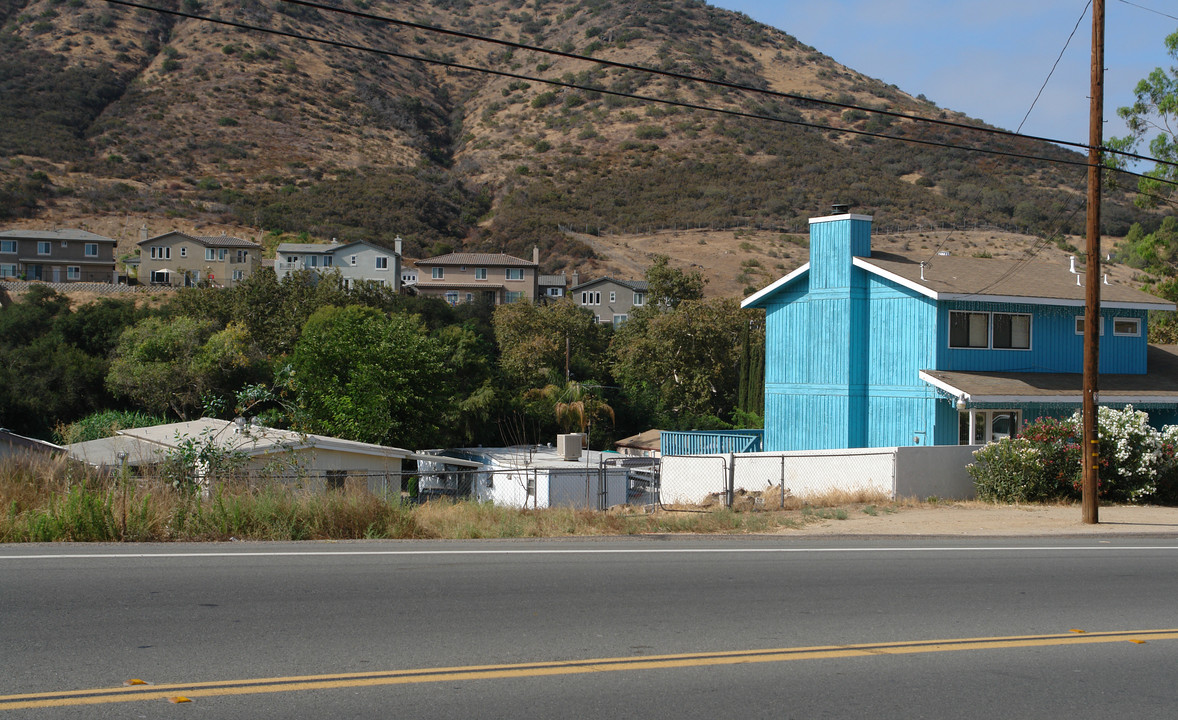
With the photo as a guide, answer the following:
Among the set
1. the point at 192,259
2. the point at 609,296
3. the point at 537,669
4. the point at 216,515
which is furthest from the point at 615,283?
the point at 537,669

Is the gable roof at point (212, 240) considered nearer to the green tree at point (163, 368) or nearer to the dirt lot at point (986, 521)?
the green tree at point (163, 368)

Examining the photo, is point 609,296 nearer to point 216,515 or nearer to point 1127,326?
point 1127,326

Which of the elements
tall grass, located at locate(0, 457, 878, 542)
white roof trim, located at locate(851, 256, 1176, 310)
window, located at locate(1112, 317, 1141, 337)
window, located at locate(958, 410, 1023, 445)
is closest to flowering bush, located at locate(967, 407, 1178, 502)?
window, located at locate(958, 410, 1023, 445)

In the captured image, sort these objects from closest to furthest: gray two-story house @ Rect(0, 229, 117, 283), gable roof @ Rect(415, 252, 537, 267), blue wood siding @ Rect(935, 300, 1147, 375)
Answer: blue wood siding @ Rect(935, 300, 1147, 375), gray two-story house @ Rect(0, 229, 117, 283), gable roof @ Rect(415, 252, 537, 267)

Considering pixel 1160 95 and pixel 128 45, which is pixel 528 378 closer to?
pixel 1160 95

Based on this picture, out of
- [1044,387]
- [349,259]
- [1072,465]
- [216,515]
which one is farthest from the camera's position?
[349,259]

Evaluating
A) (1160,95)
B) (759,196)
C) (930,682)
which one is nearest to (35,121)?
(759,196)

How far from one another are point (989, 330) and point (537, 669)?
23682mm

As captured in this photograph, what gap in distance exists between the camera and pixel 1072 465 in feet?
68.8

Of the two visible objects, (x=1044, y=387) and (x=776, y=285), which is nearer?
(x=1044, y=387)

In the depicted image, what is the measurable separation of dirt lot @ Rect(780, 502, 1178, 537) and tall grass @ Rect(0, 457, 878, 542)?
3.53m

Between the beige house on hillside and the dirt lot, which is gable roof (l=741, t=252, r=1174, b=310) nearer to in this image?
the dirt lot

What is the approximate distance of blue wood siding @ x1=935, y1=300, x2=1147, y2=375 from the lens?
27.0m

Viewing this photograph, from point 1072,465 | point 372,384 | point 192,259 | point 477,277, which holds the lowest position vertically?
point 1072,465
